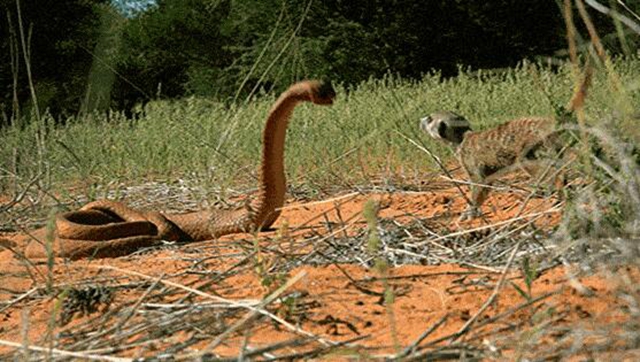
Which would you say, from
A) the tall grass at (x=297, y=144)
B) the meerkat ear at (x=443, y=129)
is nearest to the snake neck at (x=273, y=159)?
the tall grass at (x=297, y=144)

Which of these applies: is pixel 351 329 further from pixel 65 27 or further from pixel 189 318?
pixel 65 27

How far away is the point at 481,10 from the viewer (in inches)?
882

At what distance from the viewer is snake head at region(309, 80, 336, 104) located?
401 centimetres

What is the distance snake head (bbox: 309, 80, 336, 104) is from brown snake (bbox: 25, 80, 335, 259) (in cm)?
9

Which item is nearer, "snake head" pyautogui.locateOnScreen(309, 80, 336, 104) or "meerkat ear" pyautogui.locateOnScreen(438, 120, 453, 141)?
"snake head" pyautogui.locateOnScreen(309, 80, 336, 104)

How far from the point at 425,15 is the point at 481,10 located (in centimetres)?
126

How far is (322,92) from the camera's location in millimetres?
4016

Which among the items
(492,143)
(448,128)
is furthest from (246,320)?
(448,128)

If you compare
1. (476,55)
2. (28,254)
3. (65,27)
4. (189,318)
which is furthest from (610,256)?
(476,55)

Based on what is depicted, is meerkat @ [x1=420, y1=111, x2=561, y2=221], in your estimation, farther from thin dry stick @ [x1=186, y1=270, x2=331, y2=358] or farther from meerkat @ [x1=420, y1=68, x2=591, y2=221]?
thin dry stick @ [x1=186, y1=270, x2=331, y2=358]

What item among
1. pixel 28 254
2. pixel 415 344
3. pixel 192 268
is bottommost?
pixel 28 254

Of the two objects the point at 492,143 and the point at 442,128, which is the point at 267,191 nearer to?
the point at 492,143

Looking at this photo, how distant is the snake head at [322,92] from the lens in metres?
4.01

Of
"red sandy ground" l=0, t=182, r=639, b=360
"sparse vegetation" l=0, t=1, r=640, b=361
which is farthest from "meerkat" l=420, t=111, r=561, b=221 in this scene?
"red sandy ground" l=0, t=182, r=639, b=360
